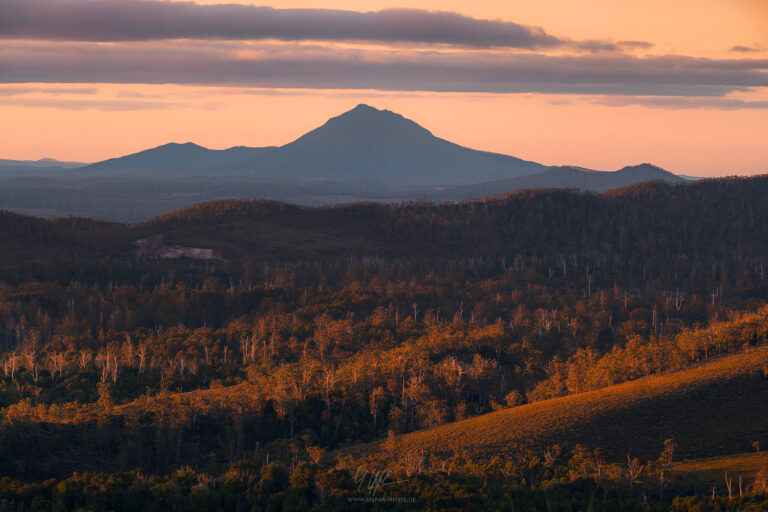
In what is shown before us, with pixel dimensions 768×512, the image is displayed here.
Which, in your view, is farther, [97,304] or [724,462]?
[97,304]

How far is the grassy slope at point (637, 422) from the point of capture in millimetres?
68125

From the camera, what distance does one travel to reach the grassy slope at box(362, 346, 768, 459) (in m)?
68.1

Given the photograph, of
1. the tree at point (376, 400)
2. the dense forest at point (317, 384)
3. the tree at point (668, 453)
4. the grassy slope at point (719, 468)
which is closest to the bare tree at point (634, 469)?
the dense forest at point (317, 384)

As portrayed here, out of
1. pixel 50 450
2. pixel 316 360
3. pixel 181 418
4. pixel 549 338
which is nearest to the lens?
pixel 50 450

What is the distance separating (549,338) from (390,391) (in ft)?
129

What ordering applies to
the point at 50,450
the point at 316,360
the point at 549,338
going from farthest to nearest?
1. the point at 549,338
2. the point at 316,360
3. the point at 50,450

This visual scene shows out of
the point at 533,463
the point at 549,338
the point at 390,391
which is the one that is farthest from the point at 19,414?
the point at 549,338

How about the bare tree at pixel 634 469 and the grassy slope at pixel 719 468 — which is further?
the bare tree at pixel 634 469

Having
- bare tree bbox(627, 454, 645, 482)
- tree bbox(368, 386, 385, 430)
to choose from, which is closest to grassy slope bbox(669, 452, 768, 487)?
bare tree bbox(627, 454, 645, 482)

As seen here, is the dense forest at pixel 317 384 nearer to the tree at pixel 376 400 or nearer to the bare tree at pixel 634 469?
the tree at pixel 376 400

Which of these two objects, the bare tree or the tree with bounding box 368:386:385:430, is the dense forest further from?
the bare tree

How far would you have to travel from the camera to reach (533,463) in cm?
6172

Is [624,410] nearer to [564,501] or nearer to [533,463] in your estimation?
[533,463]

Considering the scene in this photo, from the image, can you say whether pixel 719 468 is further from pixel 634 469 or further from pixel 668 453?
pixel 634 469
